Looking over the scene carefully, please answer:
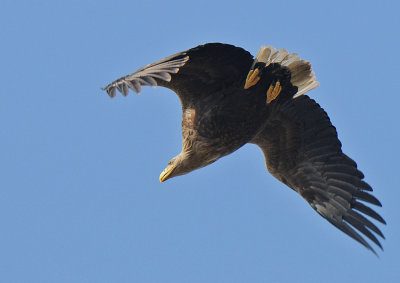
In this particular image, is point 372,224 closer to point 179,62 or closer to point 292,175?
point 292,175

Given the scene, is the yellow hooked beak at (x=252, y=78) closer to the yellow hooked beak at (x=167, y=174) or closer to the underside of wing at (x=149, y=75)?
the underside of wing at (x=149, y=75)

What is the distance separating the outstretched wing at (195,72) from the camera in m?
8.79

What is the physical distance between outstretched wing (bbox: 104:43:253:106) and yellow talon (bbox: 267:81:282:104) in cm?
36

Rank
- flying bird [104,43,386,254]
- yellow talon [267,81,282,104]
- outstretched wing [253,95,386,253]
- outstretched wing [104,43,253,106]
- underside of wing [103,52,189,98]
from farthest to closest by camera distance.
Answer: outstretched wing [253,95,386,253]
yellow talon [267,81,282,104]
flying bird [104,43,386,254]
outstretched wing [104,43,253,106]
underside of wing [103,52,189,98]

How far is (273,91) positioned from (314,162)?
5.07ft

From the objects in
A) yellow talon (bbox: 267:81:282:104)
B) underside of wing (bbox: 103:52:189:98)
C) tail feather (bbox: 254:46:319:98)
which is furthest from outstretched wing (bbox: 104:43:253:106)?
yellow talon (bbox: 267:81:282:104)

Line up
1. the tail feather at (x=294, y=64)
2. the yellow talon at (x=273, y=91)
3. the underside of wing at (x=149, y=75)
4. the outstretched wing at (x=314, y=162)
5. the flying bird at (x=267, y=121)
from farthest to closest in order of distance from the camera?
1. the outstretched wing at (x=314, y=162)
2. the yellow talon at (x=273, y=91)
3. the tail feather at (x=294, y=64)
4. the flying bird at (x=267, y=121)
5. the underside of wing at (x=149, y=75)

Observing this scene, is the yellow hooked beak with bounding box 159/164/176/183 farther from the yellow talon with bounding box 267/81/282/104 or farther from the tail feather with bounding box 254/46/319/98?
the tail feather with bounding box 254/46/319/98

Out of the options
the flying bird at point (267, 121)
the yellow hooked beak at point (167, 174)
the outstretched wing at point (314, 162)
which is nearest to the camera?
the flying bird at point (267, 121)

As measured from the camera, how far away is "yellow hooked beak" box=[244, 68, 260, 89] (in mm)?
9625

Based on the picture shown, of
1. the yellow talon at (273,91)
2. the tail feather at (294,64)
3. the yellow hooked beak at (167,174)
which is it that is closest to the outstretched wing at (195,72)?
the tail feather at (294,64)

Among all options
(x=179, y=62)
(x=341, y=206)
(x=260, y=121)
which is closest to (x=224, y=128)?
(x=260, y=121)

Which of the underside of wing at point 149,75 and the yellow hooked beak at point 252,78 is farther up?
the yellow hooked beak at point 252,78

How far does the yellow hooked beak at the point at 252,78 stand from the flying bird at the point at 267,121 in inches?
0.4
